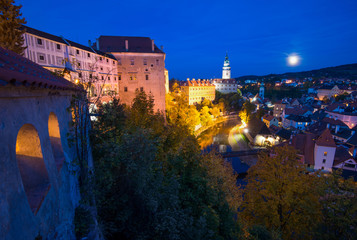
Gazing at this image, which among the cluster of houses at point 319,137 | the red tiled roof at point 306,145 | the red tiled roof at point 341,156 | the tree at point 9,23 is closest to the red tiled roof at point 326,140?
the cluster of houses at point 319,137

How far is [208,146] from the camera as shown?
124 ft

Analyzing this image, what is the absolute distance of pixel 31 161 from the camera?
3.31 meters

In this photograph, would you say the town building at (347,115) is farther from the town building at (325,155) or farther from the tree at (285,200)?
the tree at (285,200)

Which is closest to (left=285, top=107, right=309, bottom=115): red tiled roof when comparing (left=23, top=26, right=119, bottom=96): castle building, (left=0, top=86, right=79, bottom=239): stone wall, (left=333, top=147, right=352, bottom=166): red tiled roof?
(left=333, top=147, right=352, bottom=166): red tiled roof

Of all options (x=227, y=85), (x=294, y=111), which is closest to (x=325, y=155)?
(x=294, y=111)

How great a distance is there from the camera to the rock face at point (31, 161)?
7.79ft

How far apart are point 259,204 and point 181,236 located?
8.78 meters

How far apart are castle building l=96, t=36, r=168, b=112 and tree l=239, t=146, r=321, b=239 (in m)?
22.0

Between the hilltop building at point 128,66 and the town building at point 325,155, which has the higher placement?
the hilltop building at point 128,66

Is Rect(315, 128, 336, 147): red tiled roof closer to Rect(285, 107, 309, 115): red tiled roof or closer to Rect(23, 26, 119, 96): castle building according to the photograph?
Rect(23, 26, 119, 96): castle building

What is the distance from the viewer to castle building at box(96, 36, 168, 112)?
28172mm

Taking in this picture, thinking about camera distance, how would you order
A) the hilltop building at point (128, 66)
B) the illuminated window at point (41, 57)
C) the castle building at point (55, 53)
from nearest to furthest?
the castle building at point (55, 53) < the illuminated window at point (41, 57) < the hilltop building at point (128, 66)

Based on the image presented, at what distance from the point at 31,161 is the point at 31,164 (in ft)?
0.21

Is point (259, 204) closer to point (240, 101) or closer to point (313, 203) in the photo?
point (313, 203)
